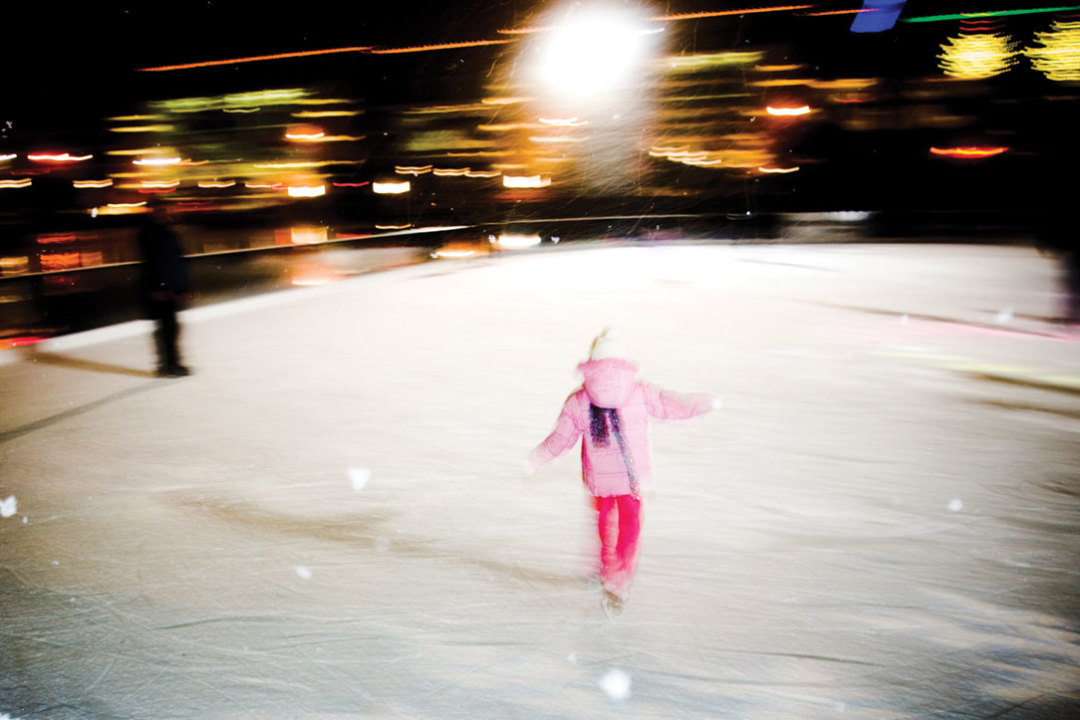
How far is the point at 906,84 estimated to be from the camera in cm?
2744

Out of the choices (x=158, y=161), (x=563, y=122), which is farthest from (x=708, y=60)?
(x=158, y=161)

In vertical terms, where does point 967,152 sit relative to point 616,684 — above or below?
above

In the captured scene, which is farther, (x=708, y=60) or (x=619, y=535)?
(x=708, y=60)

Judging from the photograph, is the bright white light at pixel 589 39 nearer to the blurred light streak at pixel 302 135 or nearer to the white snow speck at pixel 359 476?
the blurred light streak at pixel 302 135

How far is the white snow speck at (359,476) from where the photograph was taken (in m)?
4.11

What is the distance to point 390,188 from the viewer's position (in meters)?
24.8

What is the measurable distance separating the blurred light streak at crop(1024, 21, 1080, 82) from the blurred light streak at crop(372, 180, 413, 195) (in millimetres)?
20605

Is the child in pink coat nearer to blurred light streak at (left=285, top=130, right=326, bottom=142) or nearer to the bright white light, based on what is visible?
the bright white light

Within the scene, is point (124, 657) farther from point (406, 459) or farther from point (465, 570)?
point (406, 459)

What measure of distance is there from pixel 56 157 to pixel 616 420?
2279 centimetres

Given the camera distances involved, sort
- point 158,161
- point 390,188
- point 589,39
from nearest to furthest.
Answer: point 589,39, point 390,188, point 158,161

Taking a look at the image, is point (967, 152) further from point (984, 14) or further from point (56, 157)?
point (56, 157)

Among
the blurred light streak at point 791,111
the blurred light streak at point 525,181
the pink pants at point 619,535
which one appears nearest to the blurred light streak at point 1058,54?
the blurred light streak at point 791,111

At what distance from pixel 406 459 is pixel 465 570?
4.88ft
